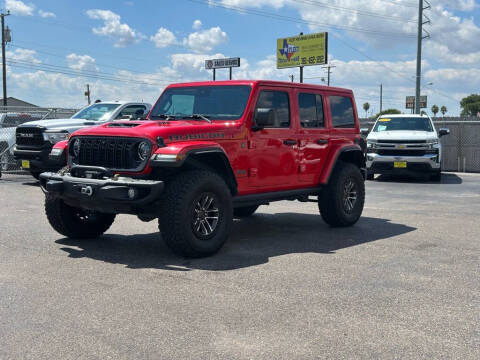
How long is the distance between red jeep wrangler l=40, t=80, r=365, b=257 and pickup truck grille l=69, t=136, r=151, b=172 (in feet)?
0.04

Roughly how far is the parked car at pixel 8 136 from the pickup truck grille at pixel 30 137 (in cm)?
271

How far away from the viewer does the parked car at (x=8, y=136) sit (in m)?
16.1

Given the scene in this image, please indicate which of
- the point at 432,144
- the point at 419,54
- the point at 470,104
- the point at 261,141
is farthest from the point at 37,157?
the point at 470,104

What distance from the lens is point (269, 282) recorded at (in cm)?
535

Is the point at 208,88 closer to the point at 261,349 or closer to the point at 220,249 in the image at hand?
the point at 220,249

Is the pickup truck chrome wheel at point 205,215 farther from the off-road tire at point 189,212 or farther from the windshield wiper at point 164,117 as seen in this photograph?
the windshield wiper at point 164,117

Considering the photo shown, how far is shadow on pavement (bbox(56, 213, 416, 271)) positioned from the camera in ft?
20.2

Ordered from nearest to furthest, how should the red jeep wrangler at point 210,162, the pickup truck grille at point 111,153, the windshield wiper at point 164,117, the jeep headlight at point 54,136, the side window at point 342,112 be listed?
the red jeep wrangler at point 210,162, the pickup truck grille at point 111,153, the windshield wiper at point 164,117, the side window at point 342,112, the jeep headlight at point 54,136

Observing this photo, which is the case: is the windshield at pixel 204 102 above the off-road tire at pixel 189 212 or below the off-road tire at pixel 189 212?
above

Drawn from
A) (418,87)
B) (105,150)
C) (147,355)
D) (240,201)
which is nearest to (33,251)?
(105,150)

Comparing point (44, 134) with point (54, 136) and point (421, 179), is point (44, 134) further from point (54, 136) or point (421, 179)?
point (421, 179)

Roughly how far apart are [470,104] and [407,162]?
120 meters

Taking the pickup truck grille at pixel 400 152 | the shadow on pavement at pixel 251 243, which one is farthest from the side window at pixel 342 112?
the pickup truck grille at pixel 400 152

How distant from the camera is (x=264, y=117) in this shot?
6.78 metres
